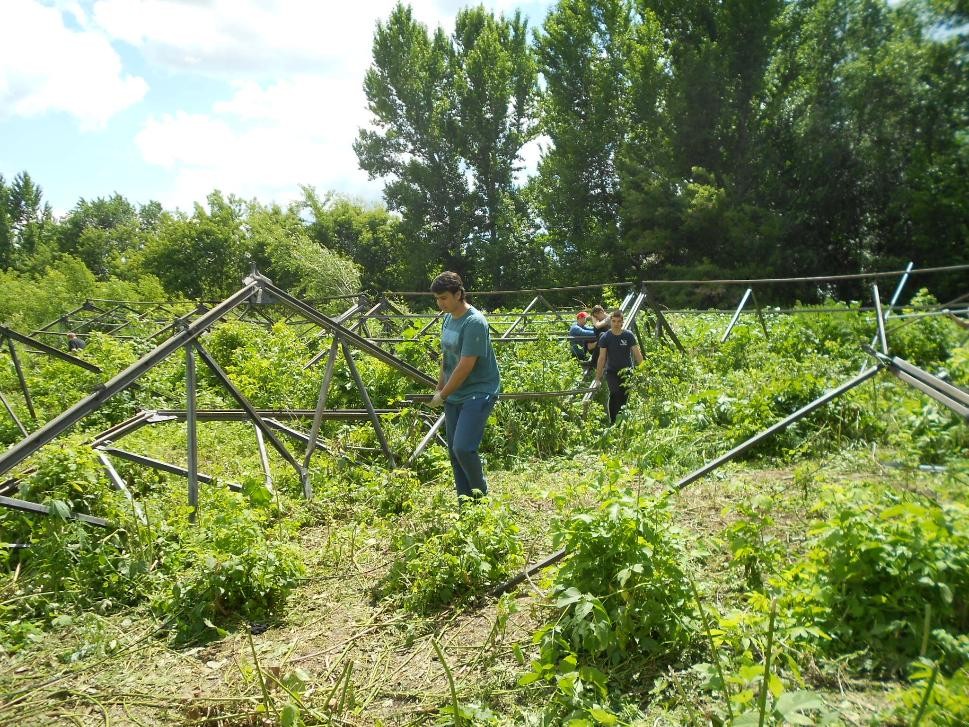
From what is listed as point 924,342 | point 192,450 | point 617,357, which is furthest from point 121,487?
point 924,342

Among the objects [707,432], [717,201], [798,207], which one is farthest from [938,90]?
[707,432]

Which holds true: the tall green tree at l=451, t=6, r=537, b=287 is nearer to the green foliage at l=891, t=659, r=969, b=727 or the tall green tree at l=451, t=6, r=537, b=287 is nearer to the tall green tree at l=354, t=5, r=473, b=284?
the tall green tree at l=354, t=5, r=473, b=284

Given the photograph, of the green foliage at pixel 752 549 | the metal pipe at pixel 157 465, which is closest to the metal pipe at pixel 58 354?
the metal pipe at pixel 157 465

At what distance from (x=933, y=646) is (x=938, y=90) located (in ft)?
88.4

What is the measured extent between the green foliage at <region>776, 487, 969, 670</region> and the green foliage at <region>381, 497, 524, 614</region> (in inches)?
62.1

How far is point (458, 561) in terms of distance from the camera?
4246 millimetres

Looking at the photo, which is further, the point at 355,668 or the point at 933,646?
the point at 355,668

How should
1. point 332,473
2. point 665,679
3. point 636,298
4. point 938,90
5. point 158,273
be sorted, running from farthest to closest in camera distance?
point 158,273 → point 938,90 → point 636,298 → point 332,473 → point 665,679

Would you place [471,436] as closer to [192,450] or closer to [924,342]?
[192,450]

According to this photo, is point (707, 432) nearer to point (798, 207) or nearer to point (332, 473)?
point (332, 473)

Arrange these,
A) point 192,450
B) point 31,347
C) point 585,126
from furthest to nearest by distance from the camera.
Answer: point 585,126
point 31,347
point 192,450

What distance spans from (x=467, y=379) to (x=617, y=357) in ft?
A: 12.5

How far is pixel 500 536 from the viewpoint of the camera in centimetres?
441

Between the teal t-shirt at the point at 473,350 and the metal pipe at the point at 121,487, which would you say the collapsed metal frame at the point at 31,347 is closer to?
the metal pipe at the point at 121,487
